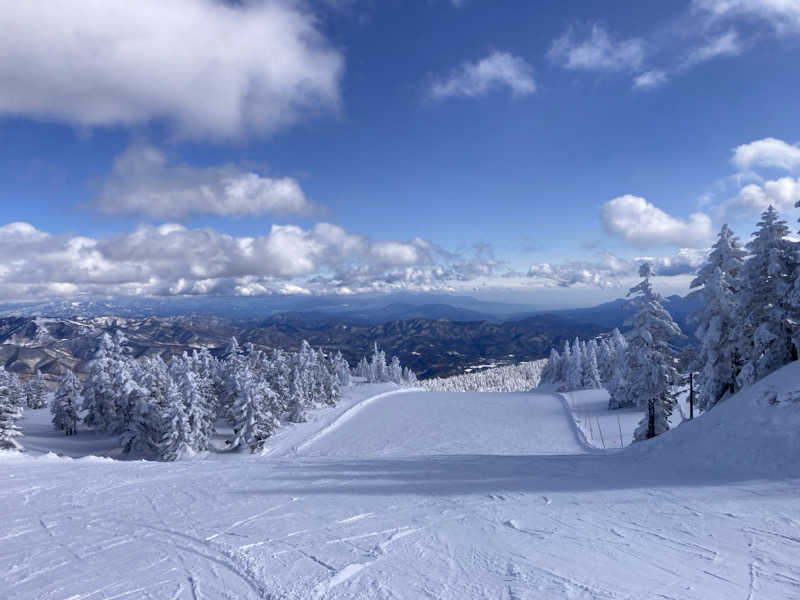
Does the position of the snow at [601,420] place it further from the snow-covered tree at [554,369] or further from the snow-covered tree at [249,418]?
the snow-covered tree at [249,418]

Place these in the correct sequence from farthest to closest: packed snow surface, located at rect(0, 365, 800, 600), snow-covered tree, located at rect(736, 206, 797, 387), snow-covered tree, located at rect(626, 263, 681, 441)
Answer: snow-covered tree, located at rect(626, 263, 681, 441) < snow-covered tree, located at rect(736, 206, 797, 387) < packed snow surface, located at rect(0, 365, 800, 600)

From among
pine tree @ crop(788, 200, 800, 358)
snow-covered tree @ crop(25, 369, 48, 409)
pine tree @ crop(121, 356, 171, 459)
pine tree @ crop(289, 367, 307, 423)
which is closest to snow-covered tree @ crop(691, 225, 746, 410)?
pine tree @ crop(788, 200, 800, 358)

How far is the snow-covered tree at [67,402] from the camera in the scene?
160 feet

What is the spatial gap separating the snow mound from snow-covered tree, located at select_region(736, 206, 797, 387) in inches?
147

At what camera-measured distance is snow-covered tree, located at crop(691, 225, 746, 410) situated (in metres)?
22.4

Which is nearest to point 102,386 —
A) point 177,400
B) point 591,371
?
point 177,400

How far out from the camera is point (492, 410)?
51.9 metres

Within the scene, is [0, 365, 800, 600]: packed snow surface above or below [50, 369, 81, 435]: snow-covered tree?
above

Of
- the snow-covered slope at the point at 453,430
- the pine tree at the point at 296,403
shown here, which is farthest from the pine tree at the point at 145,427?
the pine tree at the point at 296,403

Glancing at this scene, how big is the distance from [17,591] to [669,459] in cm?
1766

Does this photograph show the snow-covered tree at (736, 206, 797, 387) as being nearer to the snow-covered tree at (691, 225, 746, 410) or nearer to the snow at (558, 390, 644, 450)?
the snow-covered tree at (691, 225, 746, 410)

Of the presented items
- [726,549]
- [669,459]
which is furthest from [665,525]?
[669,459]

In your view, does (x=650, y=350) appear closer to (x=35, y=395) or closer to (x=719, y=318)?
(x=719, y=318)

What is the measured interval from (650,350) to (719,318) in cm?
408
